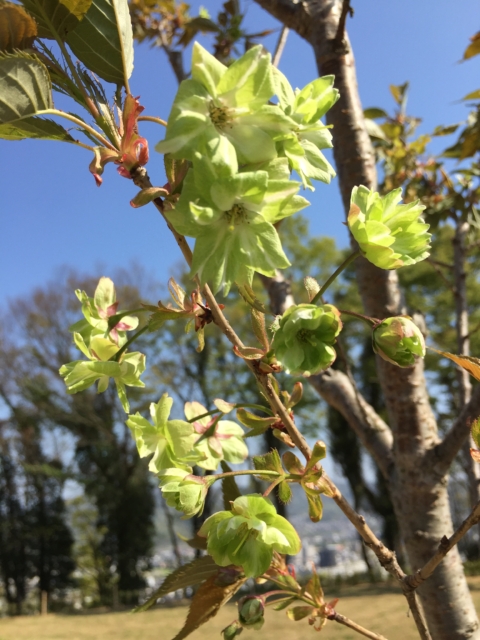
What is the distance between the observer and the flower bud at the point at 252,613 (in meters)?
0.46

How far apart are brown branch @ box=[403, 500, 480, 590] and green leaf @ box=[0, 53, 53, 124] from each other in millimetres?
439

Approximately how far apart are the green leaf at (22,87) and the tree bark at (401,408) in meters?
0.73

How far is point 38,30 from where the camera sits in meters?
0.38

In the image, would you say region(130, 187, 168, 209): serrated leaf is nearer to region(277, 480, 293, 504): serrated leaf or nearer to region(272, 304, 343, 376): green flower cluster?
region(272, 304, 343, 376): green flower cluster

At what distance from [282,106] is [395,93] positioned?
2624 mm

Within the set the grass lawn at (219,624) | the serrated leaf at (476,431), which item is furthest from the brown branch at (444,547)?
the grass lawn at (219,624)

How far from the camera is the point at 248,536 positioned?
1.24 ft

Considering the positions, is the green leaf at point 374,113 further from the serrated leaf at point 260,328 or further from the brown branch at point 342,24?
the serrated leaf at point 260,328

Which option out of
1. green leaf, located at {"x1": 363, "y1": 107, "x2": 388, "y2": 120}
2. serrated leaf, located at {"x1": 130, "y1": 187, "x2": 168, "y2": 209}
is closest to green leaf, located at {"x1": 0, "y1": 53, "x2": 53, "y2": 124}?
serrated leaf, located at {"x1": 130, "y1": 187, "x2": 168, "y2": 209}

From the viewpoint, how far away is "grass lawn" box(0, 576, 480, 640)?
214 inches

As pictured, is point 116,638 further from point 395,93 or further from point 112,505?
point 395,93

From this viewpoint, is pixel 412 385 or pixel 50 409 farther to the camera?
pixel 50 409

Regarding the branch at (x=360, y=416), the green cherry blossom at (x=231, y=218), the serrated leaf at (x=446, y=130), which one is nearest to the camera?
the green cherry blossom at (x=231, y=218)

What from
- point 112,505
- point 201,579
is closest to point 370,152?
point 201,579
